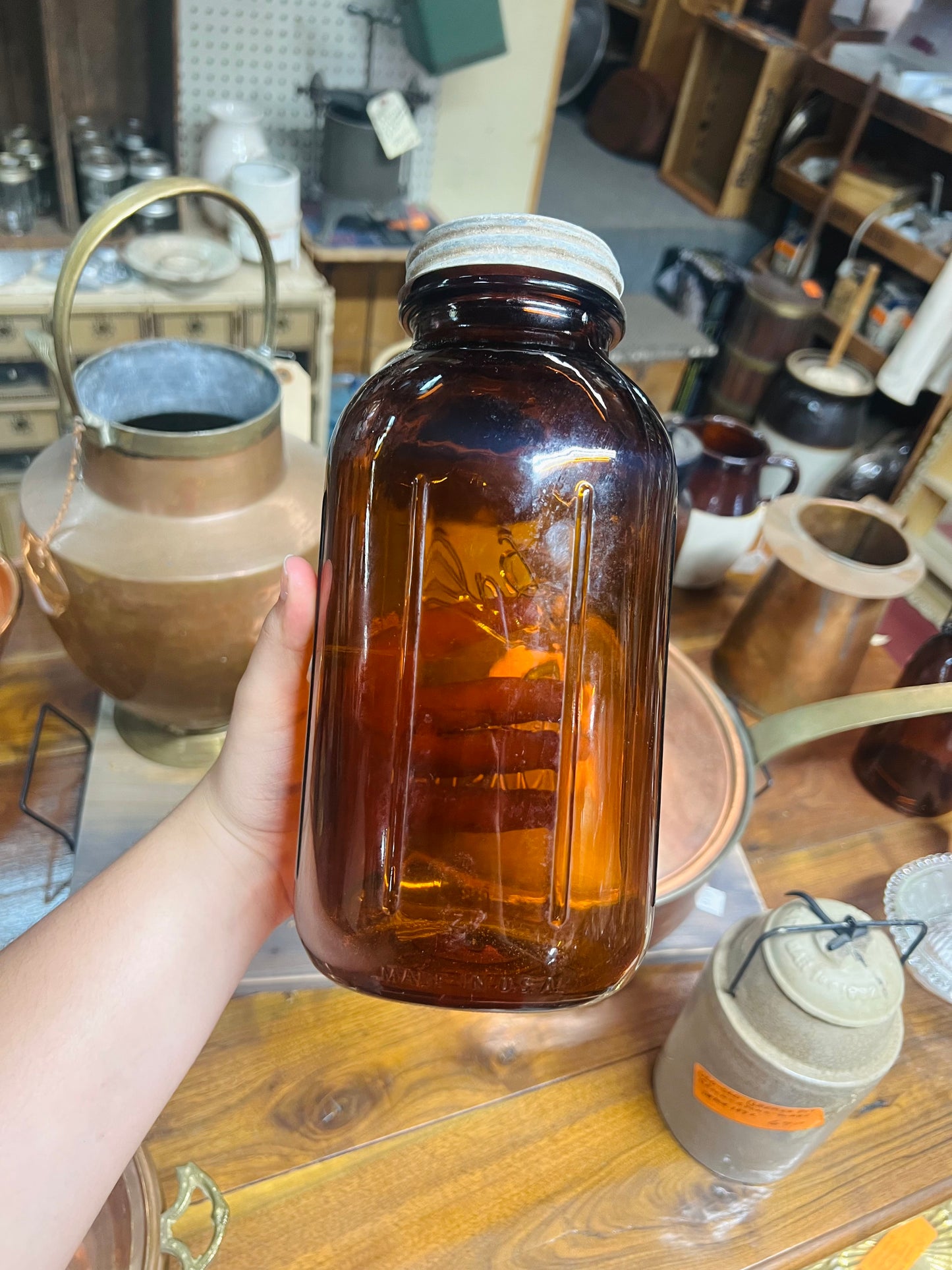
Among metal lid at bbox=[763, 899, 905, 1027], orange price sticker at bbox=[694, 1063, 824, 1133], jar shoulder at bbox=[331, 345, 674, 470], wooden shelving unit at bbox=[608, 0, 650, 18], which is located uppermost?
jar shoulder at bbox=[331, 345, 674, 470]

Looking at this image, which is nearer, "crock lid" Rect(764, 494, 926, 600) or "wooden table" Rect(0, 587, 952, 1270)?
"wooden table" Rect(0, 587, 952, 1270)

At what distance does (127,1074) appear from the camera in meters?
0.42

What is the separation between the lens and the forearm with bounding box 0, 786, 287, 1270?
1.23ft

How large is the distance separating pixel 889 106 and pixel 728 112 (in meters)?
0.62

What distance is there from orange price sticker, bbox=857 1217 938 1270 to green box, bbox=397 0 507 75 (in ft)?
6.25

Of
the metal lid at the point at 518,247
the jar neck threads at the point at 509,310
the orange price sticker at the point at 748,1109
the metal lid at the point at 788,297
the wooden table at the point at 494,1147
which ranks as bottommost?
the metal lid at the point at 788,297

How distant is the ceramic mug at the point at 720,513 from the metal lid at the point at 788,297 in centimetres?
116

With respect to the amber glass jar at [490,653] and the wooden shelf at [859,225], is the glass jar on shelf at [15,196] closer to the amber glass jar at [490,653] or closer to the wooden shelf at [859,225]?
the amber glass jar at [490,653]

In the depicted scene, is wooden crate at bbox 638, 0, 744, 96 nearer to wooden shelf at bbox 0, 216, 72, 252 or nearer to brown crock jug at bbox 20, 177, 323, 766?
wooden shelf at bbox 0, 216, 72, 252

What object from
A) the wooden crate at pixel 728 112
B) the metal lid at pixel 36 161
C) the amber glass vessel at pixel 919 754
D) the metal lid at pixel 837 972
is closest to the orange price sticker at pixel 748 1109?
the metal lid at pixel 837 972

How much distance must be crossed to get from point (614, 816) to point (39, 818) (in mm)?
477

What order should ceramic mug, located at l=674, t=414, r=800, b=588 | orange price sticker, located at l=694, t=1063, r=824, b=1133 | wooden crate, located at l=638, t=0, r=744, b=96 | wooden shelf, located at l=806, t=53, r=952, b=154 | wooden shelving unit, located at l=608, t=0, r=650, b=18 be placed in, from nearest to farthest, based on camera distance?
1. orange price sticker, located at l=694, t=1063, r=824, b=1133
2. ceramic mug, located at l=674, t=414, r=800, b=588
3. wooden shelf, located at l=806, t=53, r=952, b=154
4. wooden crate, located at l=638, t=0, r=744, b=96
5. wooden shelving unit, located at l=608, t=0, r=650, b=18

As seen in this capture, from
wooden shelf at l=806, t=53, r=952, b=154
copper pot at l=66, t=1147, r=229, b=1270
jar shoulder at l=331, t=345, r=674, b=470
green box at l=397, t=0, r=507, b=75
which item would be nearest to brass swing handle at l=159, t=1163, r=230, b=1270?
copper pot at l=66, t=1147, r=229, b=1270

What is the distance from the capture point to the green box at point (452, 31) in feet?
5.37
